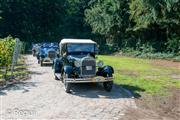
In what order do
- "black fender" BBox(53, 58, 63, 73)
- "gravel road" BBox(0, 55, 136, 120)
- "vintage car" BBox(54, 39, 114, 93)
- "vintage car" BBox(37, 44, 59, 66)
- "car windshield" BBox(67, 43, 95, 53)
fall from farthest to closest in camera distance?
"vintage car" BBox(37, 44, 59, 66) < "black fender" BBox(53, 58, 63, 73) < "car windshield" BBox(67, 43, 95, 53) < "vintage car" BBox(54, 39, 114, 93) < "gravel road" BBox(0, 55, 136, 120)

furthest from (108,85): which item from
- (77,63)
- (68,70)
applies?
(68,70)

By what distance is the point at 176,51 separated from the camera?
50.0 metres

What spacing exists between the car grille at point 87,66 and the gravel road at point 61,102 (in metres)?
0.77

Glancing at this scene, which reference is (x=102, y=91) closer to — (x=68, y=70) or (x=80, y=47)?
(x=68, y=70)

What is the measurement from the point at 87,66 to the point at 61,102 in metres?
3.44

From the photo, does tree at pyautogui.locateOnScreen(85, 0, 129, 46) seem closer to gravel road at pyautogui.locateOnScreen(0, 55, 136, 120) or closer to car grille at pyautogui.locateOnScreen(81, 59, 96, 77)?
gravel road at pyautogui.locateOnScreen(0, 55, 136, 120)

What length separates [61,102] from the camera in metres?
16.2

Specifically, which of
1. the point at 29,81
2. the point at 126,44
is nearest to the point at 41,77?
the point at 29,81

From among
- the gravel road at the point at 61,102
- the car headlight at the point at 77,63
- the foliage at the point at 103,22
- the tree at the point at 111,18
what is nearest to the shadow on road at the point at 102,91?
the gravel road at the point at 61,102

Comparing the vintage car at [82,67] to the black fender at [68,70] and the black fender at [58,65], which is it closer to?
the black fender at [68,70]

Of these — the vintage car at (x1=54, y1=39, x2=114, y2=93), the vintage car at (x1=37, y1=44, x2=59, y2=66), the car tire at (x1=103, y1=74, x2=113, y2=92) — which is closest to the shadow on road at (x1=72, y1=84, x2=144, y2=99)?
the car tire at (x1=103, y1=74, x2=113, y2=92)

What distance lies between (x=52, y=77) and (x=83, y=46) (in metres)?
4.24

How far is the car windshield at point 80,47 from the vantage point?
70.3 feet

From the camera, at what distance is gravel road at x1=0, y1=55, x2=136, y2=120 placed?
13742 millimetres
